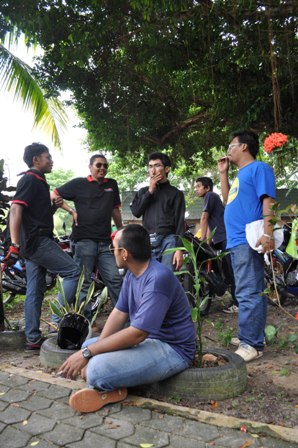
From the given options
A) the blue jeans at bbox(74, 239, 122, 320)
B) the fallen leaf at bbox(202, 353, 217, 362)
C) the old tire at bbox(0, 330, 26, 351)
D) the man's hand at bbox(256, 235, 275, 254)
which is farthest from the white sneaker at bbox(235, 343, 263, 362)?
the old tire at bbox(0, 330, 26, 351)

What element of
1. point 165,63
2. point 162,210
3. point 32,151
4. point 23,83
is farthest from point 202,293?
point 23,83

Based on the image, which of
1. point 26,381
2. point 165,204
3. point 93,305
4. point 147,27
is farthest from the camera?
point 147,27

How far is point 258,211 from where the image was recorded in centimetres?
385

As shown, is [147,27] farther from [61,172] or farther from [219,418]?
[61,172]

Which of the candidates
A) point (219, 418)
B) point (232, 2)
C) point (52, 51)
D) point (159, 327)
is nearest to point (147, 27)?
point (232, 2)

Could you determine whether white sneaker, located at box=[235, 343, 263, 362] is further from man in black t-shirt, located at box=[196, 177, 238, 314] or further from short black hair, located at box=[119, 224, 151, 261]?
man in black t-shirt, located at box=[196, 177, 238, 314]

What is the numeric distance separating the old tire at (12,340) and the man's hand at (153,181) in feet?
6.61

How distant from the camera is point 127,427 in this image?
8.38 feet

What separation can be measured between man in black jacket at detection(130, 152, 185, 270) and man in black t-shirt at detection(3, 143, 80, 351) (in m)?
0.99

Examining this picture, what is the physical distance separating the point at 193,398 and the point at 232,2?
511 centimetres

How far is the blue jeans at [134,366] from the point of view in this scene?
9.10ft

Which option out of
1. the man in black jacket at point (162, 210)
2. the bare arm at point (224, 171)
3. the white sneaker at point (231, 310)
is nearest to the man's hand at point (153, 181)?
the man in black jacket at point (162, 210)

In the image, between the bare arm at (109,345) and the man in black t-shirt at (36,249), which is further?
the man in black t-shirt at (36,249)

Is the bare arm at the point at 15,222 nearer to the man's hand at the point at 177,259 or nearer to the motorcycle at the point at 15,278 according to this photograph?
the man's hand at the point at 177,259
